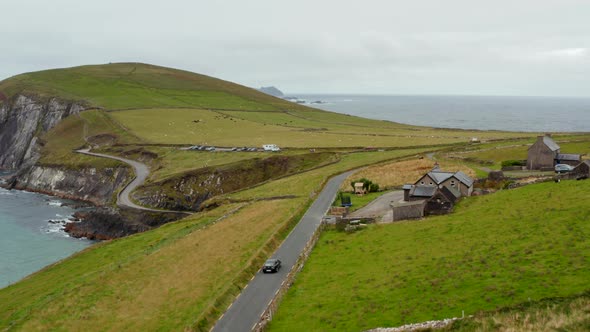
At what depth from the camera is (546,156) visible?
7388 centimetres

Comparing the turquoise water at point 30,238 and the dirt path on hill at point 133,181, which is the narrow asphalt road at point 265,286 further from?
the dirt path on hill at point 133,181

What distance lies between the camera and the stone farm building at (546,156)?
7231 cm

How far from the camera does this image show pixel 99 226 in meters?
86.2

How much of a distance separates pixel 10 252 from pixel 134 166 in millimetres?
46367

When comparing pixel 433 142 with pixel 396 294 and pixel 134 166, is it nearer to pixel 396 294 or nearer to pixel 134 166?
pixel 134 166

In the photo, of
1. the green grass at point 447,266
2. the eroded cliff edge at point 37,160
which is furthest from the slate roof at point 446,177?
the eroded cliff edge at point 37,160

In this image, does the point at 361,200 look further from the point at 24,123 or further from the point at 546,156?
the point at 24,123

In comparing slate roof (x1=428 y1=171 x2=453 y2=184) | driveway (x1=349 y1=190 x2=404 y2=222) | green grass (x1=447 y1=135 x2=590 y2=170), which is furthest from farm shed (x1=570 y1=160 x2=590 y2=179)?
green grass (x1=447 y1=135 x2=590 y2=170)

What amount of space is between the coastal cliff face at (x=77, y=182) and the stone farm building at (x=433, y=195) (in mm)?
72215

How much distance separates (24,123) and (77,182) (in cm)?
7344

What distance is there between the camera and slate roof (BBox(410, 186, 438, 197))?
56531mm

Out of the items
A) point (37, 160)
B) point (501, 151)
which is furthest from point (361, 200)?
point (37, 160)

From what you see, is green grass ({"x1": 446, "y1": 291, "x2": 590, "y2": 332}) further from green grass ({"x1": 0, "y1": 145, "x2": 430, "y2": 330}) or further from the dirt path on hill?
the dirt path on hill

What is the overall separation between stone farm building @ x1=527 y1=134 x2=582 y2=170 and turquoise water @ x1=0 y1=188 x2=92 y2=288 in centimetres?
7295
